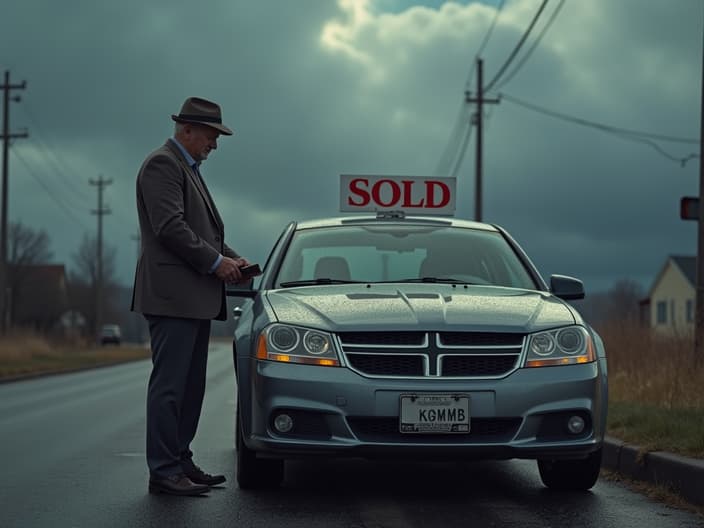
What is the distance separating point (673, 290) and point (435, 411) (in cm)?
6495

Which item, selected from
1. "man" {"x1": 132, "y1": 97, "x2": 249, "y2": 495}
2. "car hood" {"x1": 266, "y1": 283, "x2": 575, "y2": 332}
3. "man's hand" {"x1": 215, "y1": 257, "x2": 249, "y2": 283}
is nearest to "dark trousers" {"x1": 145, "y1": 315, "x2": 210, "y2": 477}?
"man" {"x1": 132, "y1": 97, "x2": 249, "y2": 495}

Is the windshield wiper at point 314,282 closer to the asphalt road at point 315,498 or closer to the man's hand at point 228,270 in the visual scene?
the man's hand at point 228,270

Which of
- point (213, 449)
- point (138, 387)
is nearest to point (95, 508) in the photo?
point (213, 449)

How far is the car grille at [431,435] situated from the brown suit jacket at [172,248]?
126cm

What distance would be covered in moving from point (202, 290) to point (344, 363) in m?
1.17

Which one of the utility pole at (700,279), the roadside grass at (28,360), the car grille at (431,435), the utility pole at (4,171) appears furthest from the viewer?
the utility pole at (4,171)

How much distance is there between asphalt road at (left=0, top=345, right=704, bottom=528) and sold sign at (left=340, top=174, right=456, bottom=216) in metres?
3.25

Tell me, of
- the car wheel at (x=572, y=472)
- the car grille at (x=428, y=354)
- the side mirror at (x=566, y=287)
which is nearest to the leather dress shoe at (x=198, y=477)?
the car grille at (x=428, y=354)

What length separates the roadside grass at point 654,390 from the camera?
7.12 m

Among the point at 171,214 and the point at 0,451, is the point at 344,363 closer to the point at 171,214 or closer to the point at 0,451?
the point at 171,214

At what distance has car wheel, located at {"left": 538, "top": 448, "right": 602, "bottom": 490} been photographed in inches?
238

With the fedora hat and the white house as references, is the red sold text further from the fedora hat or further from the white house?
the white house

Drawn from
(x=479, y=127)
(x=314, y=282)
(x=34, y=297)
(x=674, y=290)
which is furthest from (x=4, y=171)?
(x=34, y=297)

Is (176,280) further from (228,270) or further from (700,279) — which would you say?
(700,279)
